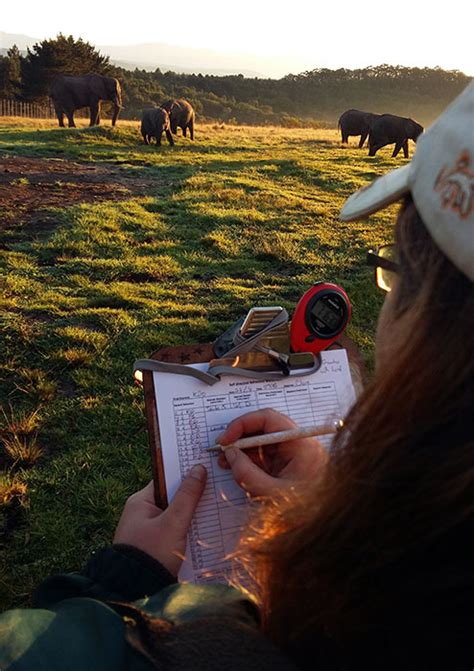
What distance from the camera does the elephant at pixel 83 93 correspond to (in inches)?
883

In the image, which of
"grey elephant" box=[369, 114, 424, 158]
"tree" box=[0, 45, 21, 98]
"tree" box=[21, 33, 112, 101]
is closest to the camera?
"grey elephant" box=[369, 114, 424, 158]

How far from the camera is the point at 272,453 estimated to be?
161 centimetres

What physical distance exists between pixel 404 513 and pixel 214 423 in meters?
0.86

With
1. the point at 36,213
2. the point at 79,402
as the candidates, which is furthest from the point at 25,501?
the point at 36,213

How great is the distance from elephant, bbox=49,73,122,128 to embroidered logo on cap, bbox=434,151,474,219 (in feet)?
77.4

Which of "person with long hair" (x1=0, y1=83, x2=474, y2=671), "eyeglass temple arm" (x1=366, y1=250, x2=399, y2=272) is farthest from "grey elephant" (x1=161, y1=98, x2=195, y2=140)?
"person with long hair" (x1=0, y1=83, x2=474, y2=671)

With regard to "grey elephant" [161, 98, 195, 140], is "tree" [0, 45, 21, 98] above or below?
above

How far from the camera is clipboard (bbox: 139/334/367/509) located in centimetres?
157

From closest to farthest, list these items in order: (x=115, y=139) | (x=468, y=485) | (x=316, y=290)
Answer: (x=468, y=485) < (x=316, y=290) < (x=115, y=139)

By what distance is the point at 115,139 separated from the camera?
17.8 metres

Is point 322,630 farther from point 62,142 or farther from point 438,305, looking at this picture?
point 62,142

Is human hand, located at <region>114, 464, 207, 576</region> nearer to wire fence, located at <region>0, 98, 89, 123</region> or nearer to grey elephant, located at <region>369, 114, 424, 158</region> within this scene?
grey elephant, located at <region>369, 114, 424, 158</region>

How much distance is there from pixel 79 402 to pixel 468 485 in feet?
9.66

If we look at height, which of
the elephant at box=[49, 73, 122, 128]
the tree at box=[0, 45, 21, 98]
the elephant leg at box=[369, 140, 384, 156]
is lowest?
the elephant leg at box=[369, 140, 384, 156]
